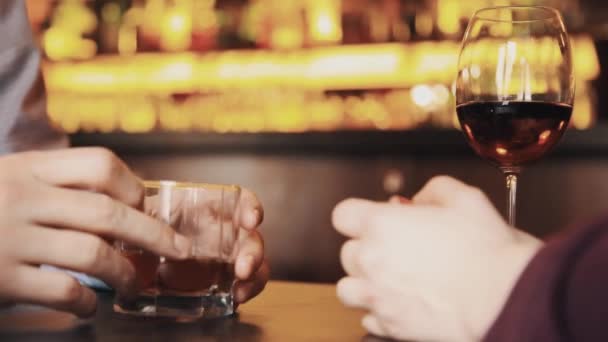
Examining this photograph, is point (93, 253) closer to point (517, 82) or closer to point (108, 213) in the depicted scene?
point (108, 213)

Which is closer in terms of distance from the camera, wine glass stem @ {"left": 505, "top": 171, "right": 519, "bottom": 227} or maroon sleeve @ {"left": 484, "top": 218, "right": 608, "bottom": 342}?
maroon sleeve @ {"left": 484, "top": 218, "right": 608, "bottom": 342}

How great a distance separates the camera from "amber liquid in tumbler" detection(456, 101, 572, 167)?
2.82 feet

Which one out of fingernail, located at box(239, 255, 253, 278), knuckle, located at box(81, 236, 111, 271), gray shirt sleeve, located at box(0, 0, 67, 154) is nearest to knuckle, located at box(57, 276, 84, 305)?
knuckle, located at box(81, 236, 111, 271)

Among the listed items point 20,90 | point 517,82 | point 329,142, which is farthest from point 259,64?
point 517,82

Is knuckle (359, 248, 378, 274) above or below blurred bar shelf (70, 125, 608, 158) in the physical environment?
above

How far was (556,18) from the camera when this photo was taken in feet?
2.89

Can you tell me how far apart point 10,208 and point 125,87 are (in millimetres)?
2962

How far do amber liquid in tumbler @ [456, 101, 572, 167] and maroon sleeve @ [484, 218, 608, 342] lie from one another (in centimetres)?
37

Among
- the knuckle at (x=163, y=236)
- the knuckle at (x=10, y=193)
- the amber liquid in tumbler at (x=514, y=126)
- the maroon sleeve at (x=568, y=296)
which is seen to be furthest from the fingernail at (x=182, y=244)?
the amber liquid in tumbler at (x=514, y=126)

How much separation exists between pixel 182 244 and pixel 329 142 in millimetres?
1781

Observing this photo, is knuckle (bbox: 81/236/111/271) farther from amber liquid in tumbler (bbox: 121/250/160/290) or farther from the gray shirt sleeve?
the gray shirt sleeve

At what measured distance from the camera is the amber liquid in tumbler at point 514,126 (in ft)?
2.82

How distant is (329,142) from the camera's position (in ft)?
7.93

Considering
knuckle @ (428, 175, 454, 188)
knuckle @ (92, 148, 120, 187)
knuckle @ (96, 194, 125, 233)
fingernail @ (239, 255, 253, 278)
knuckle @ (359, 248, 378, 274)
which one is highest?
knuckle @ (92, 148, 120, 187)
